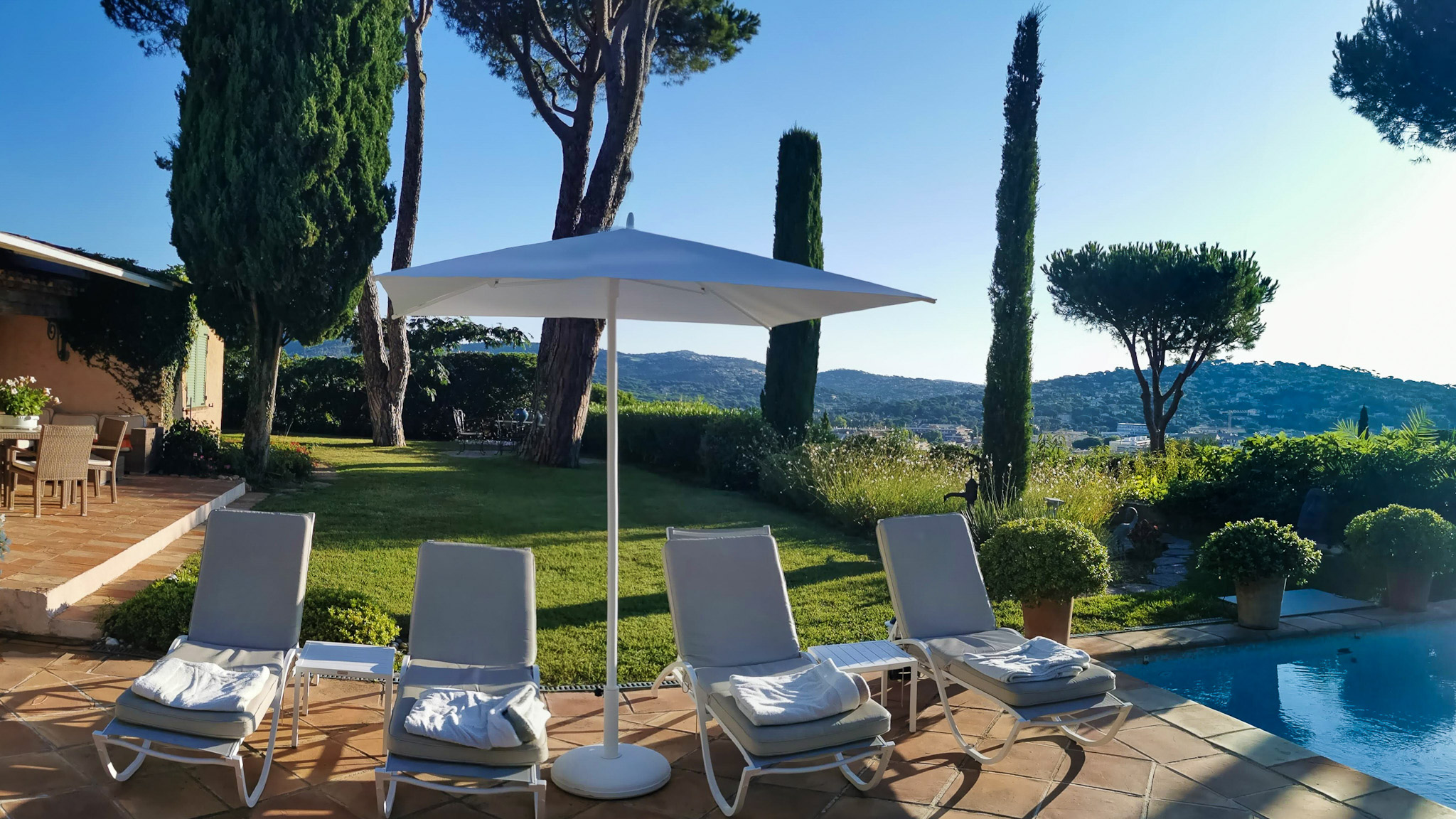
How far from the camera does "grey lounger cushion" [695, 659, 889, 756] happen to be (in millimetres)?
3330

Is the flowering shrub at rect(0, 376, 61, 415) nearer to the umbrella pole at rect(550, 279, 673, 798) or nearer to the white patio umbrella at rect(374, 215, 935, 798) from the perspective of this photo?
the white patio umbrella at rect(374, 215, 935, 798)

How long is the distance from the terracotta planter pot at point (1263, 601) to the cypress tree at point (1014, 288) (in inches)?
180

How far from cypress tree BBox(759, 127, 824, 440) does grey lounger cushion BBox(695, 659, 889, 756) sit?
1170 cm

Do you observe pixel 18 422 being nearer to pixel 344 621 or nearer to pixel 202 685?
pixel 344 621

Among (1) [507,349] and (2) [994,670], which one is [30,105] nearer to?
(1) [507,349]

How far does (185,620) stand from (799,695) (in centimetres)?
384

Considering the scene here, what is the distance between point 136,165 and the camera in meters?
14.4

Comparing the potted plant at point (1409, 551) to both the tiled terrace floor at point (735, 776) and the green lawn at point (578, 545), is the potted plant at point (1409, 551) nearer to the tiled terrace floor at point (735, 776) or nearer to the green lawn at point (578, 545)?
the green lawn at point (578, 545)

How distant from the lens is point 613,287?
3844mm

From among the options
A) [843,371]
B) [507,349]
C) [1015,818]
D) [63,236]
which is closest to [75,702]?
[1015,818]

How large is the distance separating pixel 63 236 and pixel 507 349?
36.4 ft

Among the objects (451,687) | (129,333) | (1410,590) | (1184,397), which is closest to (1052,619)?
(451,687)

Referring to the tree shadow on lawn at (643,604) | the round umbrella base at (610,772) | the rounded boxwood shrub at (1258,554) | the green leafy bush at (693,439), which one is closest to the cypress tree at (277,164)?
the green leafy bush at (693,439)

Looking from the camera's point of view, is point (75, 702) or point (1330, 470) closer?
point (75, 702)
